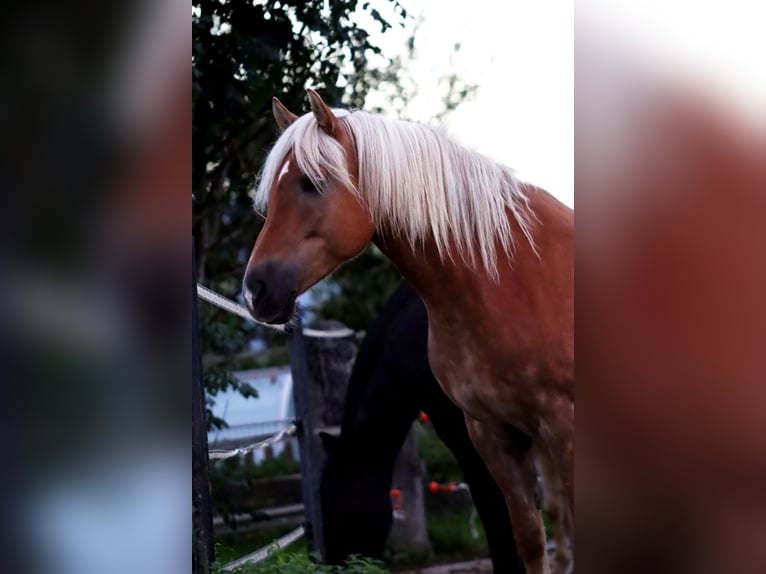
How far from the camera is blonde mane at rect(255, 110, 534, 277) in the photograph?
2385 mm

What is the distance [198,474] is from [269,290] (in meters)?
0.51

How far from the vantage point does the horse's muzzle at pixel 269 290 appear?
7.52ft

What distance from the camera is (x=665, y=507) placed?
3.75ft

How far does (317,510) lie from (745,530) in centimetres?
321

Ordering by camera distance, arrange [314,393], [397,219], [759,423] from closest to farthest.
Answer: [759,423] → [397,219] → [314,393]

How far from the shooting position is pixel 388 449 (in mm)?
3836

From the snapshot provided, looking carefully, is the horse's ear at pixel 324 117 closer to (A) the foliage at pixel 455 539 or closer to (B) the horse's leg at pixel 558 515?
(B) the horse's leg at pixel 558 515

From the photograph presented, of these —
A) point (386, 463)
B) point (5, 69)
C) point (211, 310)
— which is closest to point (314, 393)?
point (211, 310)

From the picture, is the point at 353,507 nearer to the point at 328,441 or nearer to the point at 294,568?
the point at 328,441

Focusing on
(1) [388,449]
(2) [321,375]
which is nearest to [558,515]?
(1) [388,449]

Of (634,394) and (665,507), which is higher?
(634,394)

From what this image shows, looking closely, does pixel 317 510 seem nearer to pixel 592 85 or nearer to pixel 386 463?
pixel 386 463

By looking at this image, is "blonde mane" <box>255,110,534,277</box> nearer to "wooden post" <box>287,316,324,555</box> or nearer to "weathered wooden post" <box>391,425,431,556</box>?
"wooden post" <box>287,316,324,555</box>

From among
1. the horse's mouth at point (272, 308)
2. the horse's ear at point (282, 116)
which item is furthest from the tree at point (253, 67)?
the horse's mouth at point (272, 308)
